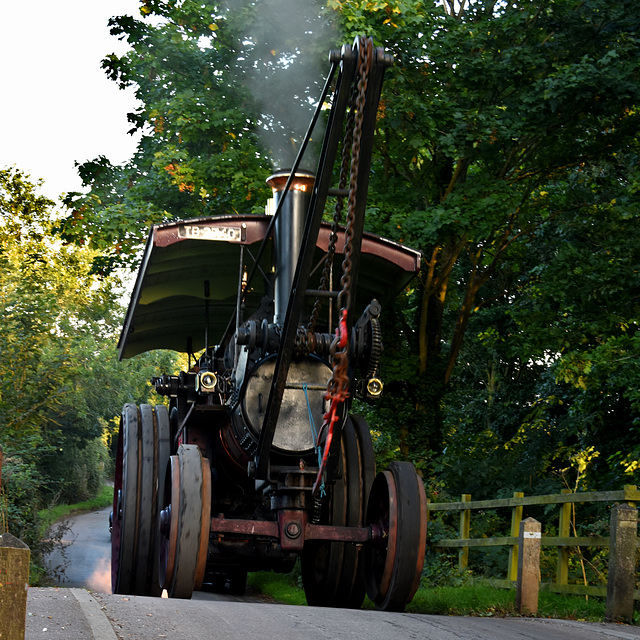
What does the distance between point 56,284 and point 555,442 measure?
20.3 metres

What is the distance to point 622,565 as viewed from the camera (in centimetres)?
769

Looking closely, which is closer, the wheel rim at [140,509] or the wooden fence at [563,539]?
the wooden fence at [563,539]

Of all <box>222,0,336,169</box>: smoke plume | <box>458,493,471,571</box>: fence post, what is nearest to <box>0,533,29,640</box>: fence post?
<box>458,493,471,571</box>: fence post

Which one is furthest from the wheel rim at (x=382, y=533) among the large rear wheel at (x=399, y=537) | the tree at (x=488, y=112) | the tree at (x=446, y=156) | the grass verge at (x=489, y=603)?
the tree at (x=488, y=112)

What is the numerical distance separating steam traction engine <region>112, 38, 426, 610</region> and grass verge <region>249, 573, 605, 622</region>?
45.0 inches

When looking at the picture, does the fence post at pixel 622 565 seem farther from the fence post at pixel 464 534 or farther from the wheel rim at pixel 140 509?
the wheel rim at pixel 140 509

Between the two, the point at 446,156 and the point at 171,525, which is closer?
the point at 171,525

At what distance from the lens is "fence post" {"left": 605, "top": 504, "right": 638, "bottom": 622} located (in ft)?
25.0

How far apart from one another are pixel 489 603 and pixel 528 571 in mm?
624

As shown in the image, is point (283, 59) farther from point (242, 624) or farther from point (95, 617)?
point (95, 617)

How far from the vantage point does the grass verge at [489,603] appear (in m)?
8.09

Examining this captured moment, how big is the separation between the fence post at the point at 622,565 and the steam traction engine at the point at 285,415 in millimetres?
1706

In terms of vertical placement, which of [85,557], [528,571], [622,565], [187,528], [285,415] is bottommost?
[85,557]

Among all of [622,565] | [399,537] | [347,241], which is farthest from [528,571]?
[347,241]
